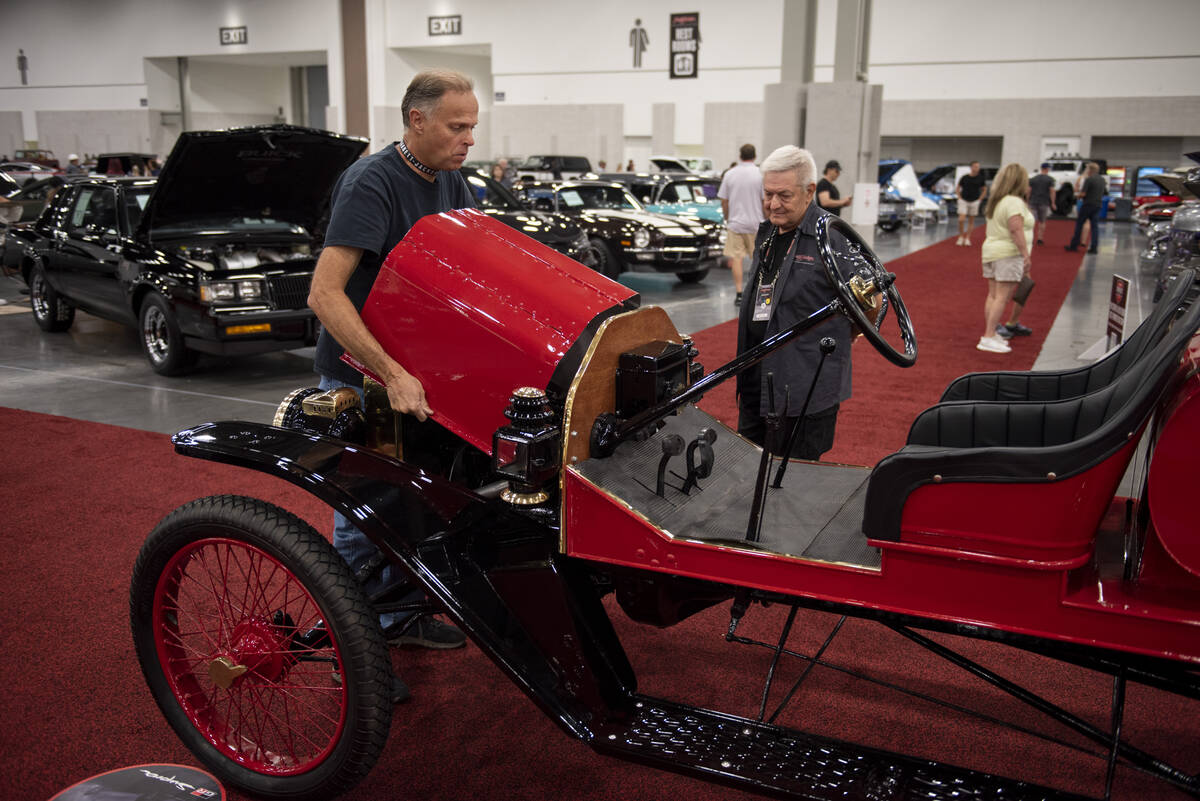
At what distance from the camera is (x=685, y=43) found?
30.1m

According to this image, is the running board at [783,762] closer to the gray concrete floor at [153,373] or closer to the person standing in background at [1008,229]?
the gray concrete floor at [153,373]

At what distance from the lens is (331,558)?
2.23 m

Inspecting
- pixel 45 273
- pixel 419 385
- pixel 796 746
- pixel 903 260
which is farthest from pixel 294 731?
pixel 903 260

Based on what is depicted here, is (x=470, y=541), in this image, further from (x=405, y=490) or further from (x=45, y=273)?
(x=45, y=273)

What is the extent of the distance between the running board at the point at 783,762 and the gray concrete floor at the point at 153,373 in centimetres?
448

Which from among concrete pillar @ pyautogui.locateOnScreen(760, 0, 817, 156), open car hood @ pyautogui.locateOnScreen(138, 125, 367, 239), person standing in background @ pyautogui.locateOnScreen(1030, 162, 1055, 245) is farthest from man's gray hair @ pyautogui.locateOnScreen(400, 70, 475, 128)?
person standing in background @ pyautogui.locateOnScreen(1030, 162, 1055, 245)

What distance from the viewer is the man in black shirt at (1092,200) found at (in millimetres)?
16453

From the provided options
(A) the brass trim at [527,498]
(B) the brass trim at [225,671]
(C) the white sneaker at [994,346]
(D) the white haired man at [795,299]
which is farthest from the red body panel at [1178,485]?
(C) the white sneaker at [994,346]

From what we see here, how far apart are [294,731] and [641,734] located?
118 cm

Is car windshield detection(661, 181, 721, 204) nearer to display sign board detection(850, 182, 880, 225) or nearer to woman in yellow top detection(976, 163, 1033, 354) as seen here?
display sign board detection(850, 182, 880, 225)

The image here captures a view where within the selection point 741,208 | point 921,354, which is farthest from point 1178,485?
point 741,208

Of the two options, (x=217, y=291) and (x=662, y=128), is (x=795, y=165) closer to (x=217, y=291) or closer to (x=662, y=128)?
(x=217, y=291)

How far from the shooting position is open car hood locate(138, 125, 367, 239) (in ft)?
19.9

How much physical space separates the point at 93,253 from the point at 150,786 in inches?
265
